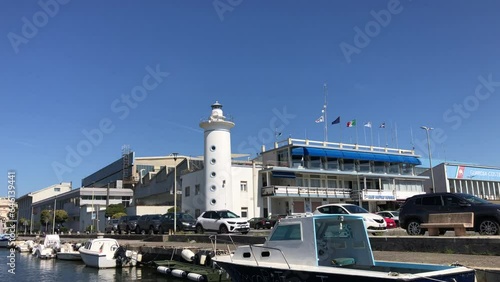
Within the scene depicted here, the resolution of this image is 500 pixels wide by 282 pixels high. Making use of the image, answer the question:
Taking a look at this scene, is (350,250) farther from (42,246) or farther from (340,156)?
(340,156)

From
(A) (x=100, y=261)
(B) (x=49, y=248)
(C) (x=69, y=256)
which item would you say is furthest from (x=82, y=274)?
(B) (x=49, y=248)

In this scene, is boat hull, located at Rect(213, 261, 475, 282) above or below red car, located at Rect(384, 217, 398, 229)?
below

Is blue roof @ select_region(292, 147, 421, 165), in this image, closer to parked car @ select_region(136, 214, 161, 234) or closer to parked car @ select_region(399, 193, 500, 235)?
parked car @ select_region(136, 214, 161, 234)

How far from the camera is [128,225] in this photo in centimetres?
3634

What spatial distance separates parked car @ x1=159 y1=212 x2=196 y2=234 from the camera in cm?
2997

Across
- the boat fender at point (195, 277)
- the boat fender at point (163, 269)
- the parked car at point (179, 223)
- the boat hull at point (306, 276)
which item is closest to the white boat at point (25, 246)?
the parked car at point (179, 223)

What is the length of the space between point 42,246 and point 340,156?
3305cm

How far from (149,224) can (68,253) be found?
6304mm

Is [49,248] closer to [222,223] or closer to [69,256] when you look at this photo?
[69,256]

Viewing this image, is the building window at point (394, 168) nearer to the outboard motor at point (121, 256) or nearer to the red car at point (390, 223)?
the red car at point (390, 223)

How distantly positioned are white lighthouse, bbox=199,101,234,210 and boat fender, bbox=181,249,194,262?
66.9 ft

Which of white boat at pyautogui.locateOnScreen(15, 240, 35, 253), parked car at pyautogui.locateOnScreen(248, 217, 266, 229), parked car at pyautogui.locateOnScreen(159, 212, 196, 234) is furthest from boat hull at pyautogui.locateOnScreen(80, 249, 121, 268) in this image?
white boat at pyautogui.locateOnScreen(15, 240, 35, 253)

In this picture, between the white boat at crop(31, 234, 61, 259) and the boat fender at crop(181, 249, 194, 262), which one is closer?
the boat fender at crop(181, 249, 194, 262)

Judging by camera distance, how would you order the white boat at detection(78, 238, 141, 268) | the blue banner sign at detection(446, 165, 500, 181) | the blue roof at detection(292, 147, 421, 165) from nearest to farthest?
the white boat at detection(78, 238, 141, 268)
the blue roof at detection(292, 147, 421, 165)
the blue banner sign at detection(446, 165, 500, 181)
